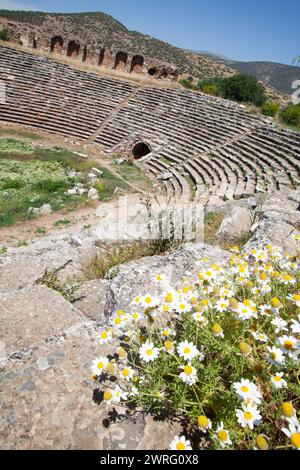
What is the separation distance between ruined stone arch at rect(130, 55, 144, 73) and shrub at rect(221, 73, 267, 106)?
1051 cm

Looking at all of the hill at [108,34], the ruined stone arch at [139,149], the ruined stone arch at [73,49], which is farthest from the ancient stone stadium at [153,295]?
the hill at [108,34]

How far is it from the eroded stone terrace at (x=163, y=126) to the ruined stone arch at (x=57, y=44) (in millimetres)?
2931

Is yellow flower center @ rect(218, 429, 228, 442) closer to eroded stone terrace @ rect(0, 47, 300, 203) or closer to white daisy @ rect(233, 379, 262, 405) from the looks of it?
white daisy @ rect(233, 379, 262, 405)

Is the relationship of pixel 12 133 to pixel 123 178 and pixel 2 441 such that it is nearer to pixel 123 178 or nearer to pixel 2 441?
pixel 123 178

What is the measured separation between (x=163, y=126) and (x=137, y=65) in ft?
35.5

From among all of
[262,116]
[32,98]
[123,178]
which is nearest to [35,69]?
[32,98]

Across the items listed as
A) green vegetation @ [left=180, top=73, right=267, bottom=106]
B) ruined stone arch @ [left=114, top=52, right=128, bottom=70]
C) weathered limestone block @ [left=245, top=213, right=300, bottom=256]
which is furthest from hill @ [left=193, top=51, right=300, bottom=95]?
weathered limestone block @ [left=245, top=213, right=300, bottom=256]

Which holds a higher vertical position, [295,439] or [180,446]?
[295,439]

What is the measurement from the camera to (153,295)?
2.75 m

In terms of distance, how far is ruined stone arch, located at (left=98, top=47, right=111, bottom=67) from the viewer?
89.3ft

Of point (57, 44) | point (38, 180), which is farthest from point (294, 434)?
point (57, 44)

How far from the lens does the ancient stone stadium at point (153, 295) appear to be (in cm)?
156

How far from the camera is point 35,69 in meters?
23.8

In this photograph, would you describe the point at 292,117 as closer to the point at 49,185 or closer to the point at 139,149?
the point at 139,149
